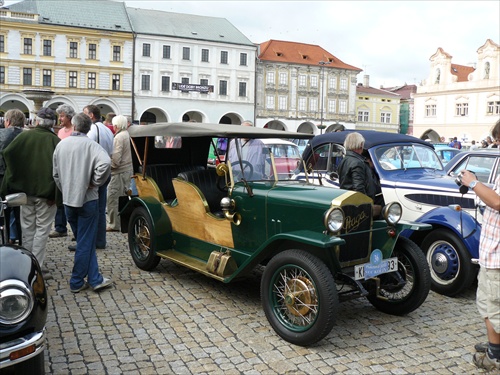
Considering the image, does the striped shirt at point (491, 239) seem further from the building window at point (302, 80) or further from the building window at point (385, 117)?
the building window at point (385, 117)

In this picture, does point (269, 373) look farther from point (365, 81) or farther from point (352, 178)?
point (365, 81)

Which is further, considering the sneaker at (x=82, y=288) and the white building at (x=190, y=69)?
the white building at (x=190, y=69)

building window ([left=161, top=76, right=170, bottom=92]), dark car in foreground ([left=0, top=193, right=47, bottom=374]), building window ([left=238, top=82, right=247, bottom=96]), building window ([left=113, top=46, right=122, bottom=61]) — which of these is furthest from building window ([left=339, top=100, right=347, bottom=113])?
dark car in foreground ([left=0, top=193, right=47, bottom=374])

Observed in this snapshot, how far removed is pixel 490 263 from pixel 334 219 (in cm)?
136

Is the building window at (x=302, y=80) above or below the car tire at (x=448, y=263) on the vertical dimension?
above

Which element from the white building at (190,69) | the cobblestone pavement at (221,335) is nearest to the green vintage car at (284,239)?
the cobblestone pavement at (221,335)

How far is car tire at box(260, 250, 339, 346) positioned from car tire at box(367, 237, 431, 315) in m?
1.13

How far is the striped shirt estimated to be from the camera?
3904 mm

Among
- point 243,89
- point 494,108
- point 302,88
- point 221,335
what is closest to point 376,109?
point 302,88

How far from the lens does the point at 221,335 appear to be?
4.87 metres

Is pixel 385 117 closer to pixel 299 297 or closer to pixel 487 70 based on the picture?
pixel 487 70

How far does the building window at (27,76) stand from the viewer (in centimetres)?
5275

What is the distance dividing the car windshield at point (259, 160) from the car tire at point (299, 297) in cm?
124

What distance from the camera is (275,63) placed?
6456 cm
